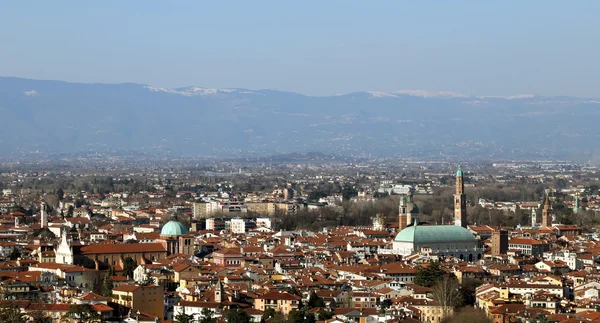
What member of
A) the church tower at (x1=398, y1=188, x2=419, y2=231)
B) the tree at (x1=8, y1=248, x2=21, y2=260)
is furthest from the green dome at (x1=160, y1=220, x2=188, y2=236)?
the church tower at (x1=398, y1=188, x2=419, y2=231)

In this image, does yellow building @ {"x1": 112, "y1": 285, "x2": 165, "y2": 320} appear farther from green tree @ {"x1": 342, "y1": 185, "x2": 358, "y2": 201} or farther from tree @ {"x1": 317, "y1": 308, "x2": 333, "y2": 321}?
green tree @ {"x1": 342, "y1": 185, "x2": 358, "y2": 201}

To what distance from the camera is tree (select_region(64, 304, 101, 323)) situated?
29734 mm

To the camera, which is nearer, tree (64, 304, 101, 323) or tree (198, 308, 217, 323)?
tree (64, 304, 101, 323)

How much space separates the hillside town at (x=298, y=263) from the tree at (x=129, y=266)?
10 cm

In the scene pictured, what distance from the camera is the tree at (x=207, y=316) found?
29891mm

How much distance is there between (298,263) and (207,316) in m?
15.3

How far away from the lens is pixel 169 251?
49.8 metres

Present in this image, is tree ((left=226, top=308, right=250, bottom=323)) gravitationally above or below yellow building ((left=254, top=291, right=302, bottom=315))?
above

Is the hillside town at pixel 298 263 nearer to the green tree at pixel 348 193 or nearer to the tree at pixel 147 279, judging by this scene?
the tree at pixel 147 279

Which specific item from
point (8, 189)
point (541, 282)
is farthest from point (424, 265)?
point (8, 189)

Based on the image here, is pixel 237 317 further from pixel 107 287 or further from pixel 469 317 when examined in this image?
pixel 107 287

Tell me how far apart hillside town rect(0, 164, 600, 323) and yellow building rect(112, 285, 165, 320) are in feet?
0.13

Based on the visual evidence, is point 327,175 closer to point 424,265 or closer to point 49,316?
point 424,265

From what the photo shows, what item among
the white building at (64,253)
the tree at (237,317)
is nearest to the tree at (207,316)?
the tree at (237,317)
